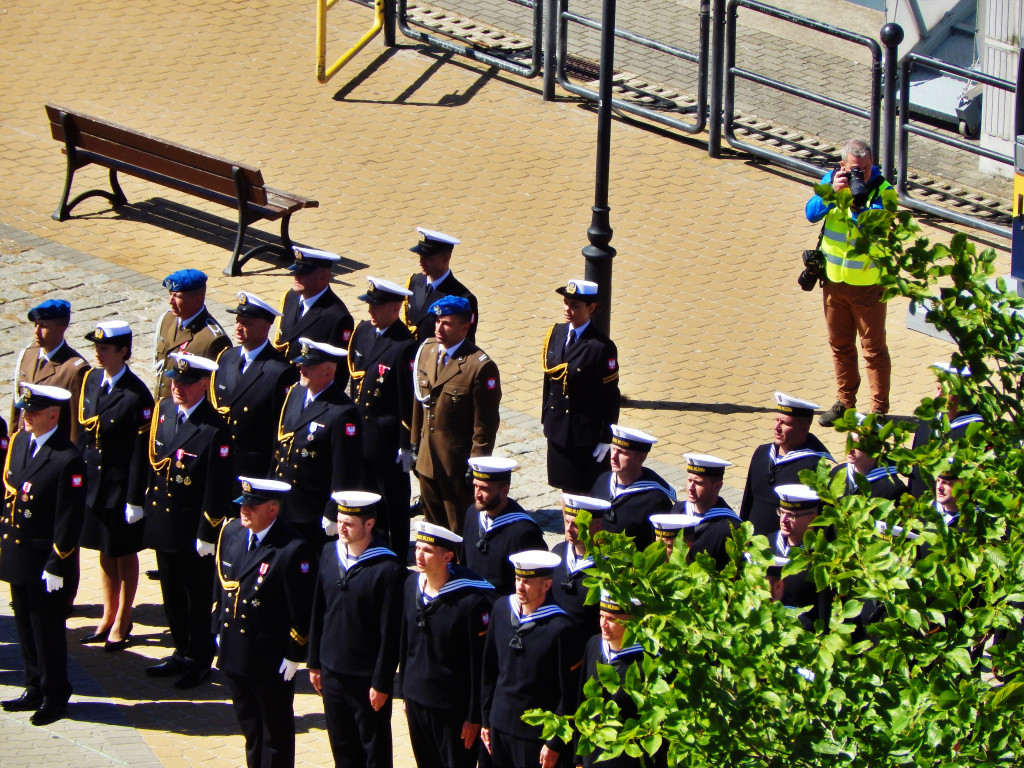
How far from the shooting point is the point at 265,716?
790 centimetres

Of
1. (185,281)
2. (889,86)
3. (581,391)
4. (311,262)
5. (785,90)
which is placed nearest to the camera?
(581,391)

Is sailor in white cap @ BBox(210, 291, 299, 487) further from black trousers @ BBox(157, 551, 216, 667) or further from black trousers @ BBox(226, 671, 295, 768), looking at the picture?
black trousers @ BBox(226, 671, 295, 768)

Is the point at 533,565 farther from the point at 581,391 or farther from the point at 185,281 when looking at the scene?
the point at 185,281

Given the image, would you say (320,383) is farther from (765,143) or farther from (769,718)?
(765,143)

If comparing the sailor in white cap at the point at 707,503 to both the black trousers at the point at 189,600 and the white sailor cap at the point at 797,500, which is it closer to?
the white sailor cap at the point at 797,500

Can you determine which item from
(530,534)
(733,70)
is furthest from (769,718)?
(733,70)

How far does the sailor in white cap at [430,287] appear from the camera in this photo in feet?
34.9

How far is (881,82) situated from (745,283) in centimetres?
269

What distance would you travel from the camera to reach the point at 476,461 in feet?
27.6

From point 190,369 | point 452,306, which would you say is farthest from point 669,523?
point 190,369

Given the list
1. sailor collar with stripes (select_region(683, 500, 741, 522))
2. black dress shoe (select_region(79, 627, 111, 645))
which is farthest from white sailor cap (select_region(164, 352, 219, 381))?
sailor collar with stripes (select_region(683, 500, 741, 522))

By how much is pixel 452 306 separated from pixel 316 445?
4.07 feet

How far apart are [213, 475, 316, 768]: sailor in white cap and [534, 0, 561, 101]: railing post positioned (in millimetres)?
9654

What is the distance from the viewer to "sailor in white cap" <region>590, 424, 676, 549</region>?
8.42 meters
